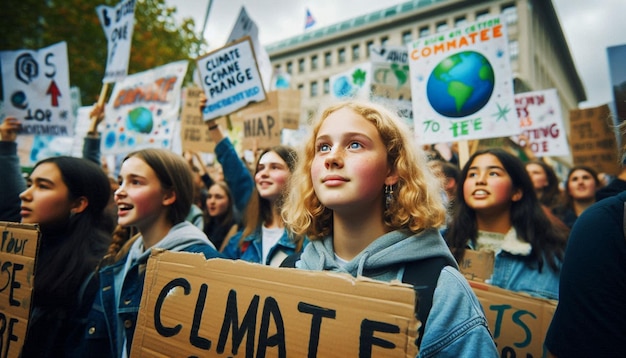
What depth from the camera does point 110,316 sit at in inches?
81.4

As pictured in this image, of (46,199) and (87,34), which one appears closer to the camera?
(46,199)

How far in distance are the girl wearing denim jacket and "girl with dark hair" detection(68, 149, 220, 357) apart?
0.90 meters

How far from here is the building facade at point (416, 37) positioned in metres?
33.0

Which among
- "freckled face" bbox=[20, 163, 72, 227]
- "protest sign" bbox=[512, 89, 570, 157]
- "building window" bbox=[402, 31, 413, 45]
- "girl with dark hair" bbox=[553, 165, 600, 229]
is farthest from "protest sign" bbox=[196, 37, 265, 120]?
"building window" bbox=[402, 31, 413, 45]

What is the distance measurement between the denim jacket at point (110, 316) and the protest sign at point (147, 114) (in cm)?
340

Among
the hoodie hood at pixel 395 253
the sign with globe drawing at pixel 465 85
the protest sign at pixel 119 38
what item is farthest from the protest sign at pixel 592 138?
the protest sign at pixel 119 38

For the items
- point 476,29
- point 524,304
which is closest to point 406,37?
point 476,29

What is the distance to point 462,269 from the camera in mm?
2227

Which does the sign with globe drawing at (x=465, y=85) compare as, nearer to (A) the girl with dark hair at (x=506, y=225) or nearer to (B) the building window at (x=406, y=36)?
(A) the girl with dark hair at (x=506, y=225)

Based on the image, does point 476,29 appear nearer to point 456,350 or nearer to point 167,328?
point 456,350

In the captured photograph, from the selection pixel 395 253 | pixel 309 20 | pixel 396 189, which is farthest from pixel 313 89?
pixel 395 253

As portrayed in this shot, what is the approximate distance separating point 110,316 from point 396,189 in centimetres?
163

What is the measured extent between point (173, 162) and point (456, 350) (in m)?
1.98

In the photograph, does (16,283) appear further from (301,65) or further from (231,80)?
(301,65)
